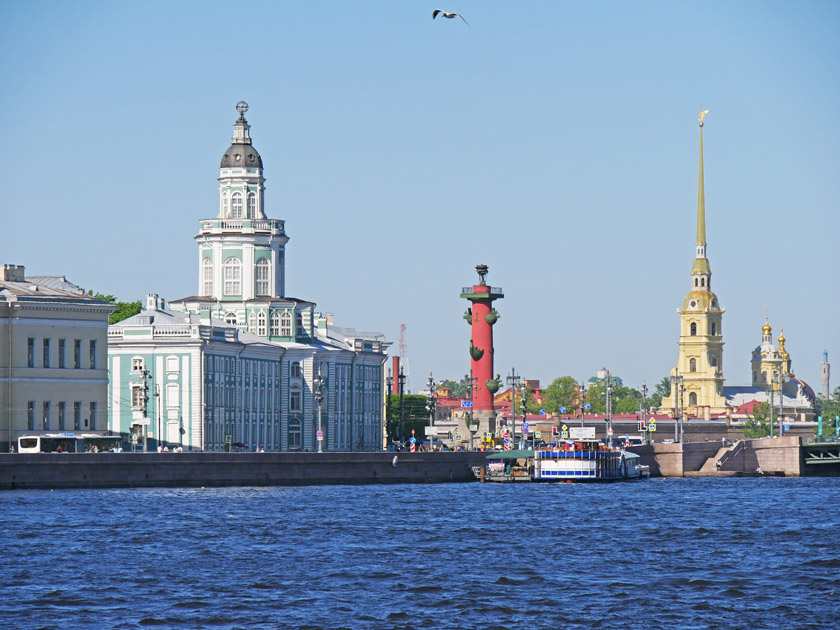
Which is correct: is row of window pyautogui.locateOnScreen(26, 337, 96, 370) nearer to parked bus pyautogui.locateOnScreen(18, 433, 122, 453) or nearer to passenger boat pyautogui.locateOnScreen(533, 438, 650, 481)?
parked bus pyautogui.locateOnScreen(18, 433, 122, 453)

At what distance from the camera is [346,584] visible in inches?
1865

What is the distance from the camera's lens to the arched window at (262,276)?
419 ft

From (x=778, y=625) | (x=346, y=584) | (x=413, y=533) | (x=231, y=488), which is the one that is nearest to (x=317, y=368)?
(x=231, y=488)

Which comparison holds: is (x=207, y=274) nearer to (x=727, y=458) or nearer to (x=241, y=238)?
(x=241, y=238)

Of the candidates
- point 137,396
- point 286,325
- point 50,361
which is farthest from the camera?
point 286,325

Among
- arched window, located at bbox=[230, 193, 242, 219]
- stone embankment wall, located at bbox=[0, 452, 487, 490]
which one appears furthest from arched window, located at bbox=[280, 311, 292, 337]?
stone embankment wall, located at bbox=[0, 452, 487, 490]

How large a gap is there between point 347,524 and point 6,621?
26.9 meters

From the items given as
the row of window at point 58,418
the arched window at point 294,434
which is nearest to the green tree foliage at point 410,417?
the arched window at point 294,434

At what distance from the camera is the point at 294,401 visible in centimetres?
12431

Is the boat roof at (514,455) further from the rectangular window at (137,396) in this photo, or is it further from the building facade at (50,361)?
the building facade at (50,361)

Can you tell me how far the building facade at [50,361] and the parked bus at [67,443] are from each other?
1.45m

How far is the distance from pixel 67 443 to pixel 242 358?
28.8 m

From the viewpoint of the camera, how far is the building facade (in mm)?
91375

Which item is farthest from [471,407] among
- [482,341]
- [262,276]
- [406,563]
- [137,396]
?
[406,563]
